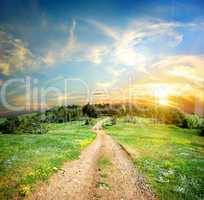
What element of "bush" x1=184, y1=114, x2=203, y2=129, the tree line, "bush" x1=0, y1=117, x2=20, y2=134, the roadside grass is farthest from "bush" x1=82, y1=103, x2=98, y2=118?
the roadside grass

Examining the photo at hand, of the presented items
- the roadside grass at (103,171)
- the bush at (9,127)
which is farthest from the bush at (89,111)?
the roadside grass at (103,171)

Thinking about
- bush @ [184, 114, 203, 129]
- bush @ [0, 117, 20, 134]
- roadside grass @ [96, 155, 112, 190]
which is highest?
roadside grass @ [96, 155, 112, 190]

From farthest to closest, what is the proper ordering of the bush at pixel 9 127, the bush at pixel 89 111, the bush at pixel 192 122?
the bush at pixel 89 111 → the bush at pixel 192 122 → the bush at pixel 9 127

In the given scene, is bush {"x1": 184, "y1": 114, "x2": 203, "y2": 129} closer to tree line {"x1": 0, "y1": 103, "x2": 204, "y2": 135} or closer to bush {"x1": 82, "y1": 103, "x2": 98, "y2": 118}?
tree line {"x1": 0, "y1": 103, "x2": 204, "y2": 135}

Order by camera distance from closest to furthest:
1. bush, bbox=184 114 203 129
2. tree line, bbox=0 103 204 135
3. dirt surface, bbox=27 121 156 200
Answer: dirt surface, bbox=27 121 156 200 < tree line, bbox=0 103 204 135 < bush, bbox=184 114 203 129

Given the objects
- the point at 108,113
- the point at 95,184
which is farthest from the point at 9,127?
the point at 108,113

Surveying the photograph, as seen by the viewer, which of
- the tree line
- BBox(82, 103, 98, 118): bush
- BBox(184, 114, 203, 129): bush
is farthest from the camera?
BBox(82, 103, 98, 118): bush

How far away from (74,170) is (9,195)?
7.29m

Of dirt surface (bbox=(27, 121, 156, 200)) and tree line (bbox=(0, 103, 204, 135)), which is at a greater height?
dirt surface (bbox=(27, 121, 156, 200))

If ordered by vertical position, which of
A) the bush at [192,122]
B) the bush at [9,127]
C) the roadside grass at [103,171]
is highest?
the roadside grass at [103,171]

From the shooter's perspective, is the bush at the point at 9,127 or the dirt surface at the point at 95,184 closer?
the dirt surface at the point at 95,184

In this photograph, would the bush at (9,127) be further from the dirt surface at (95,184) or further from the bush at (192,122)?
the bush at (192,122)

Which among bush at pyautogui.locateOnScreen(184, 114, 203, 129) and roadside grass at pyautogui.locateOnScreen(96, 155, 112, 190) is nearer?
roadside grass at pyautogui.locateOnScreen(96, 155, 112, 190)

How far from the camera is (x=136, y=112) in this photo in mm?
172750
